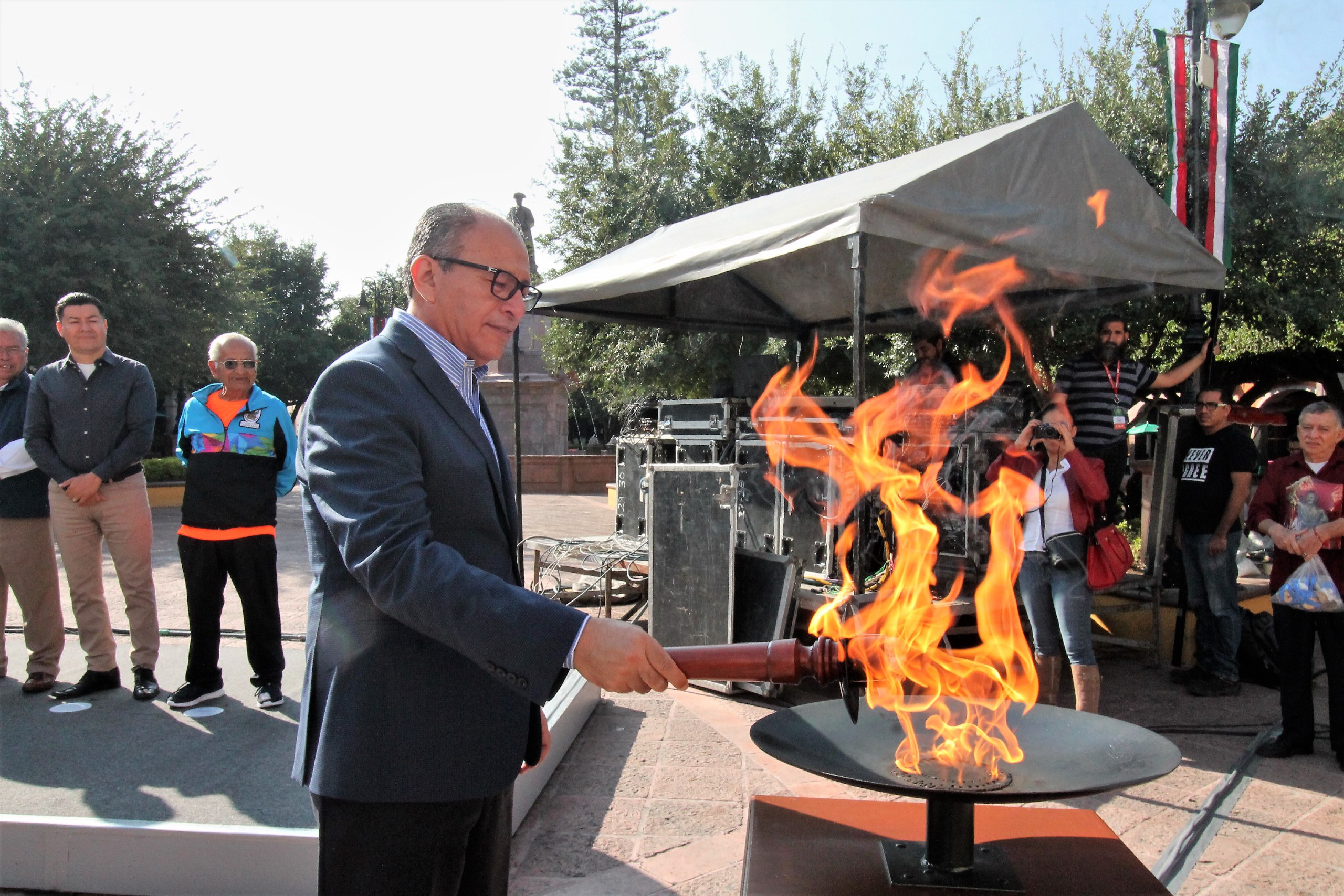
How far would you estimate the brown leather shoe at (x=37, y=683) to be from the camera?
5.20 meters

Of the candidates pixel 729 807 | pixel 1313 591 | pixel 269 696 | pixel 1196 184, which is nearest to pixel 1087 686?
pixel 1313 591

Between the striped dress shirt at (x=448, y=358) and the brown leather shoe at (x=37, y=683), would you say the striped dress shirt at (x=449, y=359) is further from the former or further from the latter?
the brown leather shoe at (x=37, y=683)

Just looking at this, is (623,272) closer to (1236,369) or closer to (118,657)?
(118,657)

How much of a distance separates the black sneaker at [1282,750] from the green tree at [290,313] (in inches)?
1642

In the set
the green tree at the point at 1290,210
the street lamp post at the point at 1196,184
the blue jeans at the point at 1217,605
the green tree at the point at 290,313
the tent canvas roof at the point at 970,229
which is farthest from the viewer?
the green tree at the point at 290,313

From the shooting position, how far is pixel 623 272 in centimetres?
605

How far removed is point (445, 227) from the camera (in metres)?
1.77

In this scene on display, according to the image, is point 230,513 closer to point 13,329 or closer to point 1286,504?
point 13,329

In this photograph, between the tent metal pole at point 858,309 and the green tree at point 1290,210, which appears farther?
the green tree at point 1290,210

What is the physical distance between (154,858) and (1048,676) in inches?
171

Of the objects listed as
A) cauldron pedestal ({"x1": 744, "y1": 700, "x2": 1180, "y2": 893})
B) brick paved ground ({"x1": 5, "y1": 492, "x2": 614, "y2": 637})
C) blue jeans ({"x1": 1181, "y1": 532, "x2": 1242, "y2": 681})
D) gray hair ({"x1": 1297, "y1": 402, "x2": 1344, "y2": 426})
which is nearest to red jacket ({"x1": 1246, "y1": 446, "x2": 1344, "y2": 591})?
gray hair ({"x1": 1297, "y1": 402, "x2": 1344, "y2": 426})

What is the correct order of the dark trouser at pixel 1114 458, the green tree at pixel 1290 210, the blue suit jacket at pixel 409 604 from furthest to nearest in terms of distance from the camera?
1. the green tree at pixel 1290 210
2. the dark trouser at pixel 1114 458
3. the blue suit jacket at pixel 409 604

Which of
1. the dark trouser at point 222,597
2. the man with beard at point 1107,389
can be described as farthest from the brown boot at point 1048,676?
the dark trouser at point 222,597

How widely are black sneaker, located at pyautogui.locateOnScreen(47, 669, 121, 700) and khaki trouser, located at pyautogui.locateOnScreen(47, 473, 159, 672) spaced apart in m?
0.05
